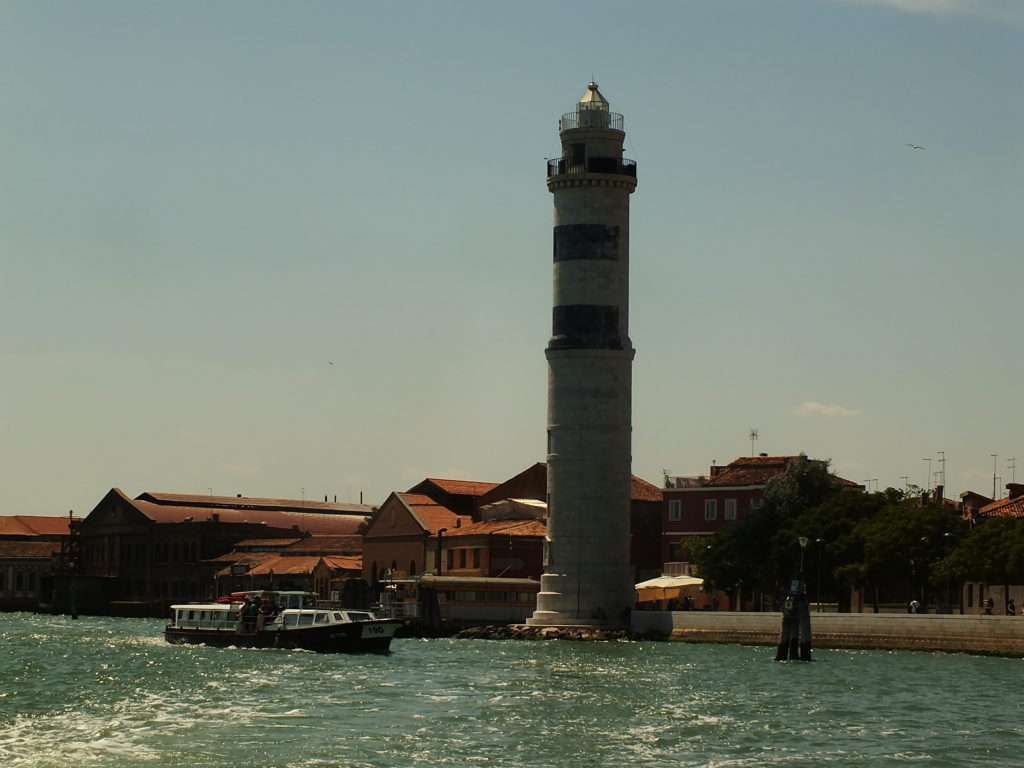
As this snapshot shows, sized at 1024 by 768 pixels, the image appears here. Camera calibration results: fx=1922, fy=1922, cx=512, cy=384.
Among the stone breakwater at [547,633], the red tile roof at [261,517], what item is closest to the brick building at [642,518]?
the stone breakwater at [547,633]

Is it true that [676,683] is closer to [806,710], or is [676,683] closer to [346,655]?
[806,710]

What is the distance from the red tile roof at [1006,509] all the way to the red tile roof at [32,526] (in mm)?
109030

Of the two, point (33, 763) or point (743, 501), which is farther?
point (743, 501)

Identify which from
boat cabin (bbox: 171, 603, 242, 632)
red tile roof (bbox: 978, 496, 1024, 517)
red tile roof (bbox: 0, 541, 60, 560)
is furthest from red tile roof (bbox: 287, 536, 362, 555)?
red tile roof (bbox: 978, 496, 1024, 517)

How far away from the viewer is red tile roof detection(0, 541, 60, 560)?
172250 mm

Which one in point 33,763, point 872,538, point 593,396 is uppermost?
point 593,396

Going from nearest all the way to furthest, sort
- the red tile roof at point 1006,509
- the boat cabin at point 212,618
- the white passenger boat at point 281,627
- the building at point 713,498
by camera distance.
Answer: the white passenger boat at point 281,627 < the boat cabin at point 212,618 < the red tile roof at point 1006,509 < the building at point 713,498

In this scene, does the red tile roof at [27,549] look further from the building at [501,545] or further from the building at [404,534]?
the building at [501,545]

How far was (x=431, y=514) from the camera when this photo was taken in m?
115

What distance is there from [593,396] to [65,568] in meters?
85.6

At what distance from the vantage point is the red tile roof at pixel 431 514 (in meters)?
114

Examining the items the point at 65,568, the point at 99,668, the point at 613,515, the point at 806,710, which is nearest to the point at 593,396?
the point at 613,515

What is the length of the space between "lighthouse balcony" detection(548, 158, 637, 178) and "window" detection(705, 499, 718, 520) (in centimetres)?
2288

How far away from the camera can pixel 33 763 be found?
3666cm
